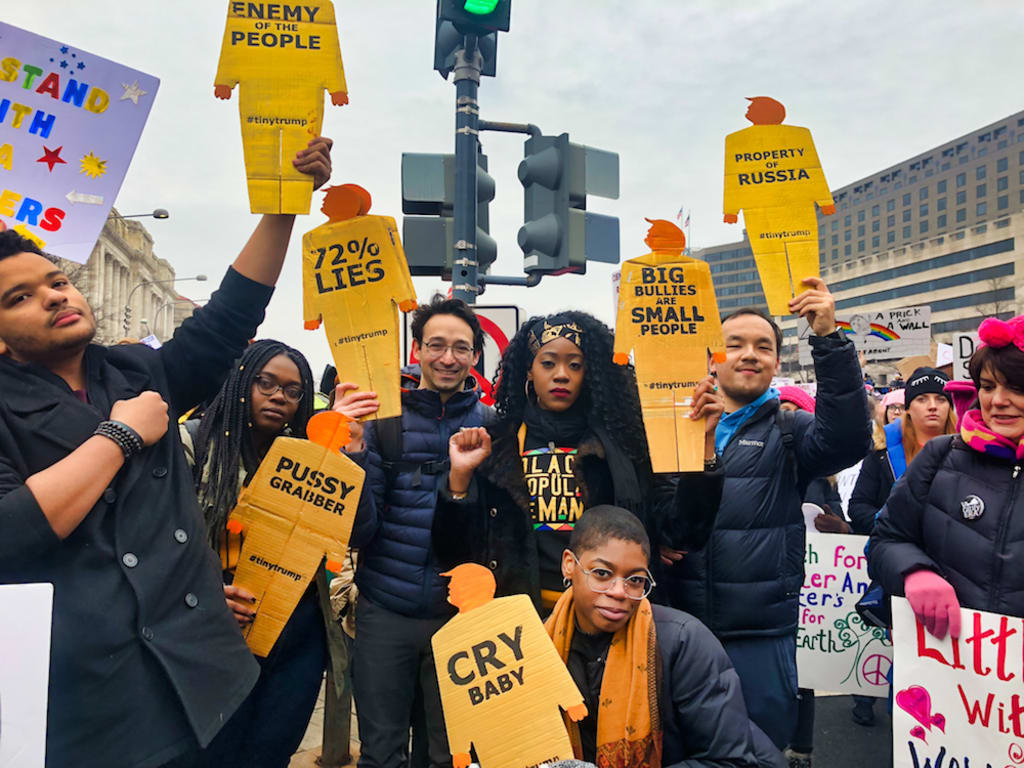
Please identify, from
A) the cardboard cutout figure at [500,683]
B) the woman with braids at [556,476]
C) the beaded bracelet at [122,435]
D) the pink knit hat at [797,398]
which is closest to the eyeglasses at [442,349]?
the woman with braids at [556,476]

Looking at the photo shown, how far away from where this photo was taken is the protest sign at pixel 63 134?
6.72ft

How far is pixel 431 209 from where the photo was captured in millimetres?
4742

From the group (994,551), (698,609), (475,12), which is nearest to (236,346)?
(698,609)

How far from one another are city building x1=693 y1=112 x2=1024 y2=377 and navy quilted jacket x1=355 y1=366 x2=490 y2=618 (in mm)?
65986

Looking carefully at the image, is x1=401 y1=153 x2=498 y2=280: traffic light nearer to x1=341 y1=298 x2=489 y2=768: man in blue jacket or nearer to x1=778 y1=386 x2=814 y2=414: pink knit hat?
x1=341 y1=298 x2=489 y2=768: man in blue jacket

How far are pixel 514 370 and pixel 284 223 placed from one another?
1101 mm

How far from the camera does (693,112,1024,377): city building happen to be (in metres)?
68.6

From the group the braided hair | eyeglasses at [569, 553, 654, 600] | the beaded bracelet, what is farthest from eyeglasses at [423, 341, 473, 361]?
the beaded bracelet

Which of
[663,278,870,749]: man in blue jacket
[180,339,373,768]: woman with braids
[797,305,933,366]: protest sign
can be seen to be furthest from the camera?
[797,305,933,366]: protest sign

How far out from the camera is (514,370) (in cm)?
279

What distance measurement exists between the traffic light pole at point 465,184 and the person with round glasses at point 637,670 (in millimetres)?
2696

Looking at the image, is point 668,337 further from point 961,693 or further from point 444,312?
point 961,693

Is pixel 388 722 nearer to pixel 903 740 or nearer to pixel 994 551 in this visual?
pixel 903 740

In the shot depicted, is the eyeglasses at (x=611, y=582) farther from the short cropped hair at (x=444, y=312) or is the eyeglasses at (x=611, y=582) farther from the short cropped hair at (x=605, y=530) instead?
the short cropped hair at (x=444, y=312)
